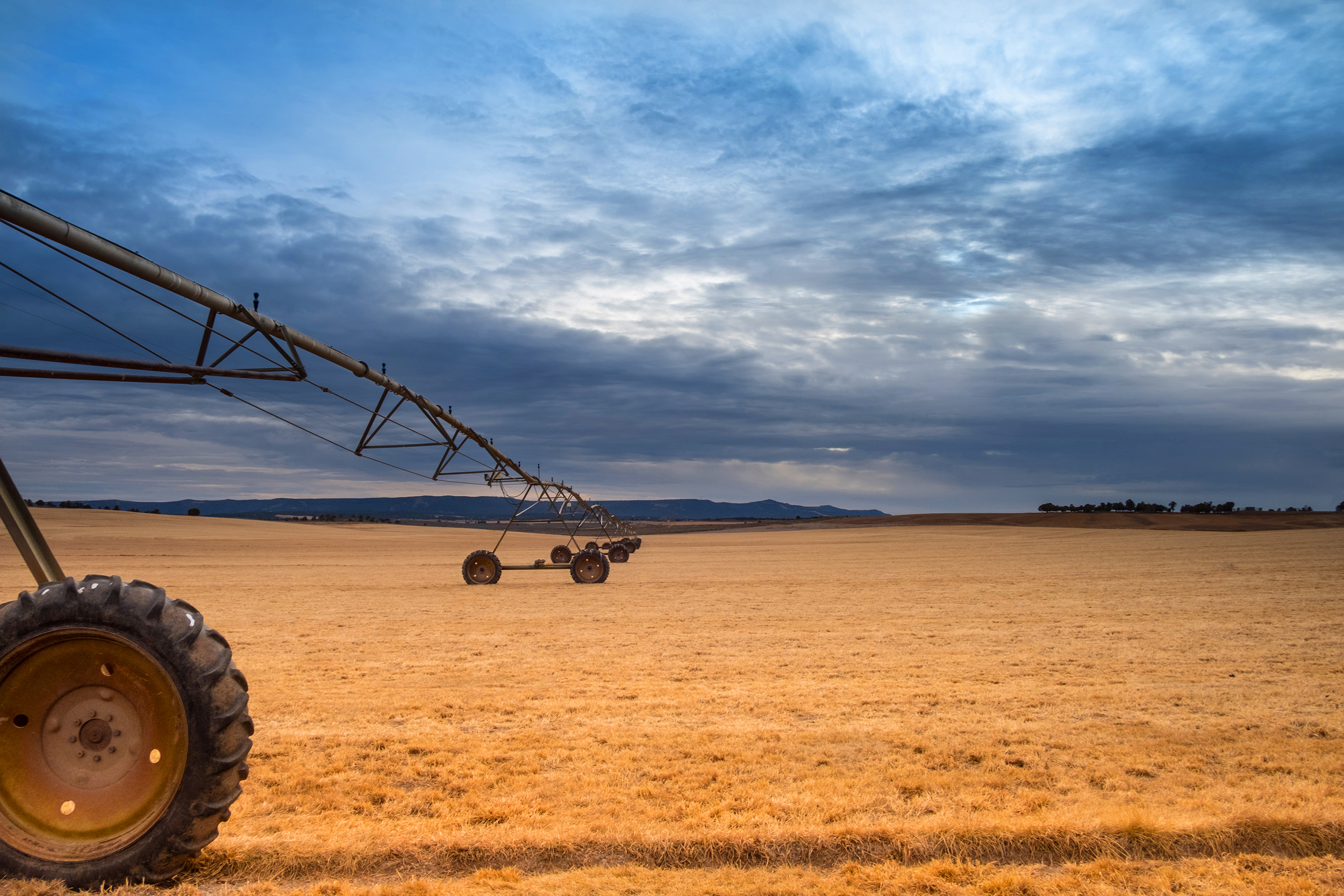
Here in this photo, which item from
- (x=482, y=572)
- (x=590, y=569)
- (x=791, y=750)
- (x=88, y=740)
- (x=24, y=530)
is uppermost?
(x=24, y=530)

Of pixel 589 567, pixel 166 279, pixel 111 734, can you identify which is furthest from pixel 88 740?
pixel 589 567

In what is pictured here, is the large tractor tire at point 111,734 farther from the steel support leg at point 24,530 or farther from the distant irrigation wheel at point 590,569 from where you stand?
the distant irrigation wheel at point 590,569

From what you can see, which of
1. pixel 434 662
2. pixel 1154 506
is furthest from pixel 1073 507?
pixel 434 662

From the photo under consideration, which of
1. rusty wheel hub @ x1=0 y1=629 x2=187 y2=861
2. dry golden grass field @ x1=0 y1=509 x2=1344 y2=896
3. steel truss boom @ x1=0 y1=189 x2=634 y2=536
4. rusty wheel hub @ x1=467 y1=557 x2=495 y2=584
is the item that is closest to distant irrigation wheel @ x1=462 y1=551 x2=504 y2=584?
rusty wheel hub @ x1=467 y1=557 x2=495 y2=584

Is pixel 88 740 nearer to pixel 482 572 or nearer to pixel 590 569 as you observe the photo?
pixel 482 572

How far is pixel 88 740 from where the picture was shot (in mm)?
4508

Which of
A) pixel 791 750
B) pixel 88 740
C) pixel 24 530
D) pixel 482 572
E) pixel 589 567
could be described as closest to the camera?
pixel 88 740

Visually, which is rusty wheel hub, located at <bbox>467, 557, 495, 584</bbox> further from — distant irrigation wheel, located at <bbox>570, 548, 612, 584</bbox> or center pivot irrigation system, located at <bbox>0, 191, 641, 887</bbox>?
center pivot irrigation system, located at <bbox>0, 191, 641, 887</bbox>

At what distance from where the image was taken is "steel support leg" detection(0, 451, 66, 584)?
486cm

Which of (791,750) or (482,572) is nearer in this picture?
(791,750)

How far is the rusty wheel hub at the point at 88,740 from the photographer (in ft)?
14.6

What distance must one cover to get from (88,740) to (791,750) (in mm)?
5475

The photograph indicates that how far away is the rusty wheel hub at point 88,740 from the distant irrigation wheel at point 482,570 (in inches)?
953

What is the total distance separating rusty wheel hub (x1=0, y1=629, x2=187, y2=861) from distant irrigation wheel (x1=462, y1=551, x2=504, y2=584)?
953 inches
